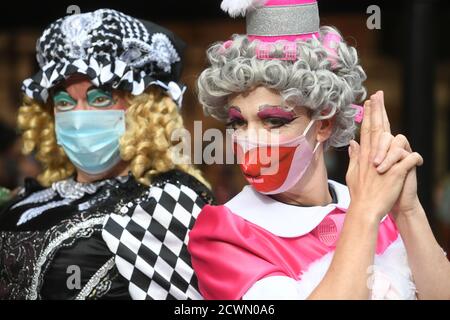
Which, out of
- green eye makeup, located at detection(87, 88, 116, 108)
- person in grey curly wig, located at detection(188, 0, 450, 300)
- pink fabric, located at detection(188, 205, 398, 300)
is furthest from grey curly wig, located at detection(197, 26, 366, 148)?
green eye makeup, located at detection(87, 88, 116, 108)

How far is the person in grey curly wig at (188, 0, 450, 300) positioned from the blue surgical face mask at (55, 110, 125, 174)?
618 mm

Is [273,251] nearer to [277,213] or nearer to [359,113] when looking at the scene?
[277,213]

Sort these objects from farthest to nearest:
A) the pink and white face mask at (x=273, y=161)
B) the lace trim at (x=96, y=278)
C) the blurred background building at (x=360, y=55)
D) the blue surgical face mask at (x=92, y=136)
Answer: the blurred background building at (x=360, y=55) < the blue surgical face mask at (x=92, y=136) < the lace trim at (x=96, y=278) < the pink and white face mask at (x=273, y=161)

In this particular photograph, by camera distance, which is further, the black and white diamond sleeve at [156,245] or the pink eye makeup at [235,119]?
the black and white diamond sleeve at [156,245]

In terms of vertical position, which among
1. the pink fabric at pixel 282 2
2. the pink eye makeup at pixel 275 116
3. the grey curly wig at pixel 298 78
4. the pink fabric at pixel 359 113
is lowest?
the pink fabric at pixel 359 113

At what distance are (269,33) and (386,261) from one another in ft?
2.68

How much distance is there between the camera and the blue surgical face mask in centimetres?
335

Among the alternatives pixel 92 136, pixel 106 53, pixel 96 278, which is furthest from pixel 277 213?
pixel 106 53

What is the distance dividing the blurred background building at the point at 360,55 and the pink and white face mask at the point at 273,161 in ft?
1.30

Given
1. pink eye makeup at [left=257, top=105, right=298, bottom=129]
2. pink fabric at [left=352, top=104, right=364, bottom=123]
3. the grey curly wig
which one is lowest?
pink fabric at [left=352, top=104, right=364, bottom=123]

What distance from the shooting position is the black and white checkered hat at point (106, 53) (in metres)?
3.36

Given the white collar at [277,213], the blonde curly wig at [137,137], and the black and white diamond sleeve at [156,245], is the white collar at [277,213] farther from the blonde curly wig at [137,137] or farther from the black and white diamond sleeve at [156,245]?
the blonde curly wig at [137,137]

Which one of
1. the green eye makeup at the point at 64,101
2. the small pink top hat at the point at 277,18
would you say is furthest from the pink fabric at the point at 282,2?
the green eye makeup at the point at 64,101

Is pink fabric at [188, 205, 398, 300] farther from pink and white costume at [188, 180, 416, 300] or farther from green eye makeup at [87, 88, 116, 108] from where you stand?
green eye makeup at [87, 88, 116, 108]
